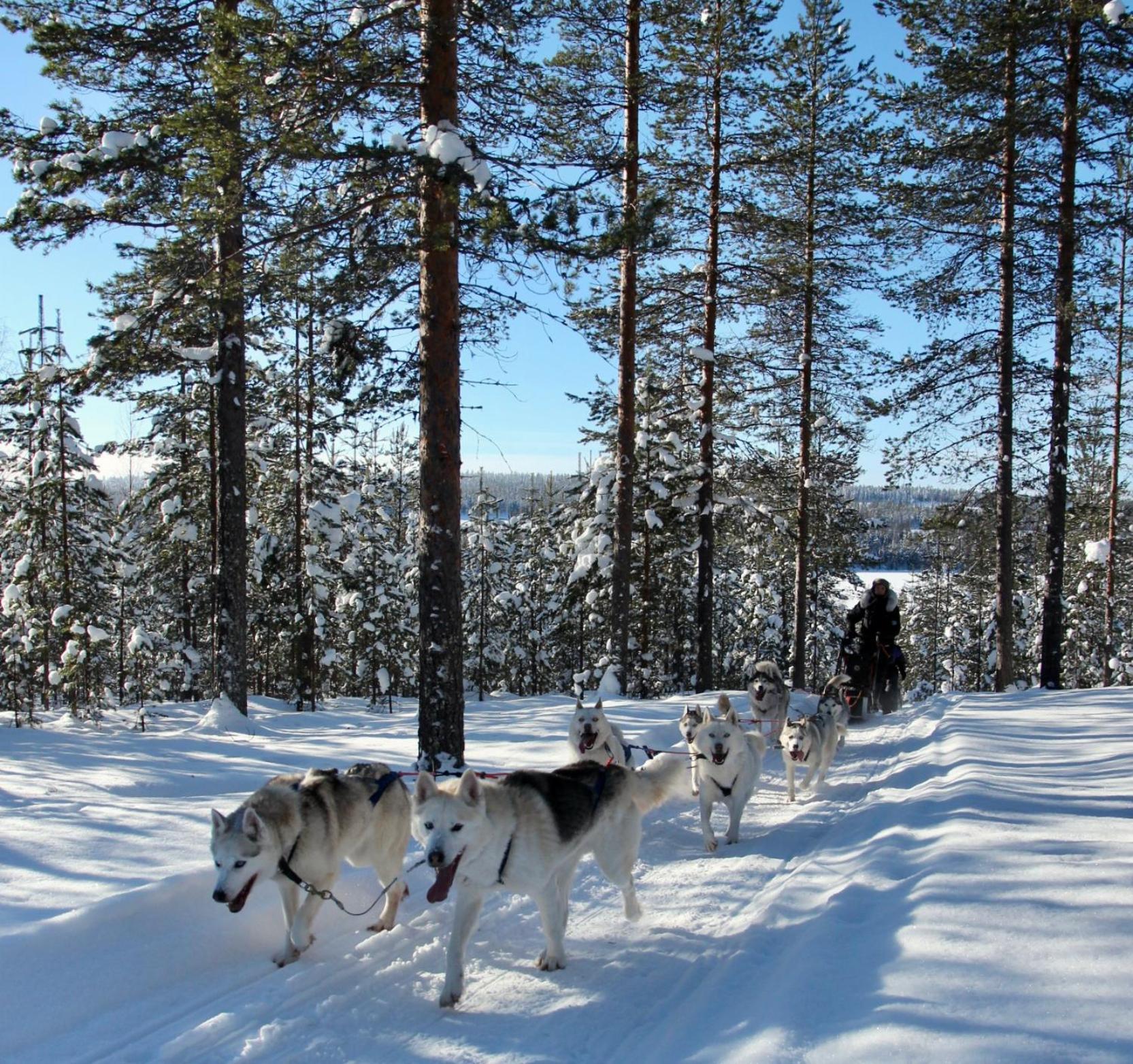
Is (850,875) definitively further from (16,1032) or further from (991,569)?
(991,569)

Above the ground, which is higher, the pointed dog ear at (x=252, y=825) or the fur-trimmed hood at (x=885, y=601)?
the fur-trimmed hood at (x=885, y=601)

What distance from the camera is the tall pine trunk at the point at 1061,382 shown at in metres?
14.7

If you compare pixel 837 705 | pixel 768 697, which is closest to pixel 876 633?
pixel 768 697

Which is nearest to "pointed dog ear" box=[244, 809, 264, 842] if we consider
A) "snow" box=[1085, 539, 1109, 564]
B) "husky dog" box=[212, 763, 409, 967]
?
"husky dog" box=[212, 763, 409, 967]

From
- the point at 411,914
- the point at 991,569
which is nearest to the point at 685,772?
the point at 411,914

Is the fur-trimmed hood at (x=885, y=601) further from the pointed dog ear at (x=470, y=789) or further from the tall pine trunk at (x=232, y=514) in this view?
the pointed dog ear at (x=470, y=789)

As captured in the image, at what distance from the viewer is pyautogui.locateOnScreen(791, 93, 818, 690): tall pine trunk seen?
18.3m

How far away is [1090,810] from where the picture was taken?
20.4 ft

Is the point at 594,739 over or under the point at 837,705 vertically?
over

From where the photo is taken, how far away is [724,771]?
284 inches

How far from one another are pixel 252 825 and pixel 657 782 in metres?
2.76

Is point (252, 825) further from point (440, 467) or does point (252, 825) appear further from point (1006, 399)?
point (1006, 399)

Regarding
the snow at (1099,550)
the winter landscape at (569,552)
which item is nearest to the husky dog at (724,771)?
the winter landscape at (569,552)

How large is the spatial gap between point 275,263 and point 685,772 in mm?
6227
